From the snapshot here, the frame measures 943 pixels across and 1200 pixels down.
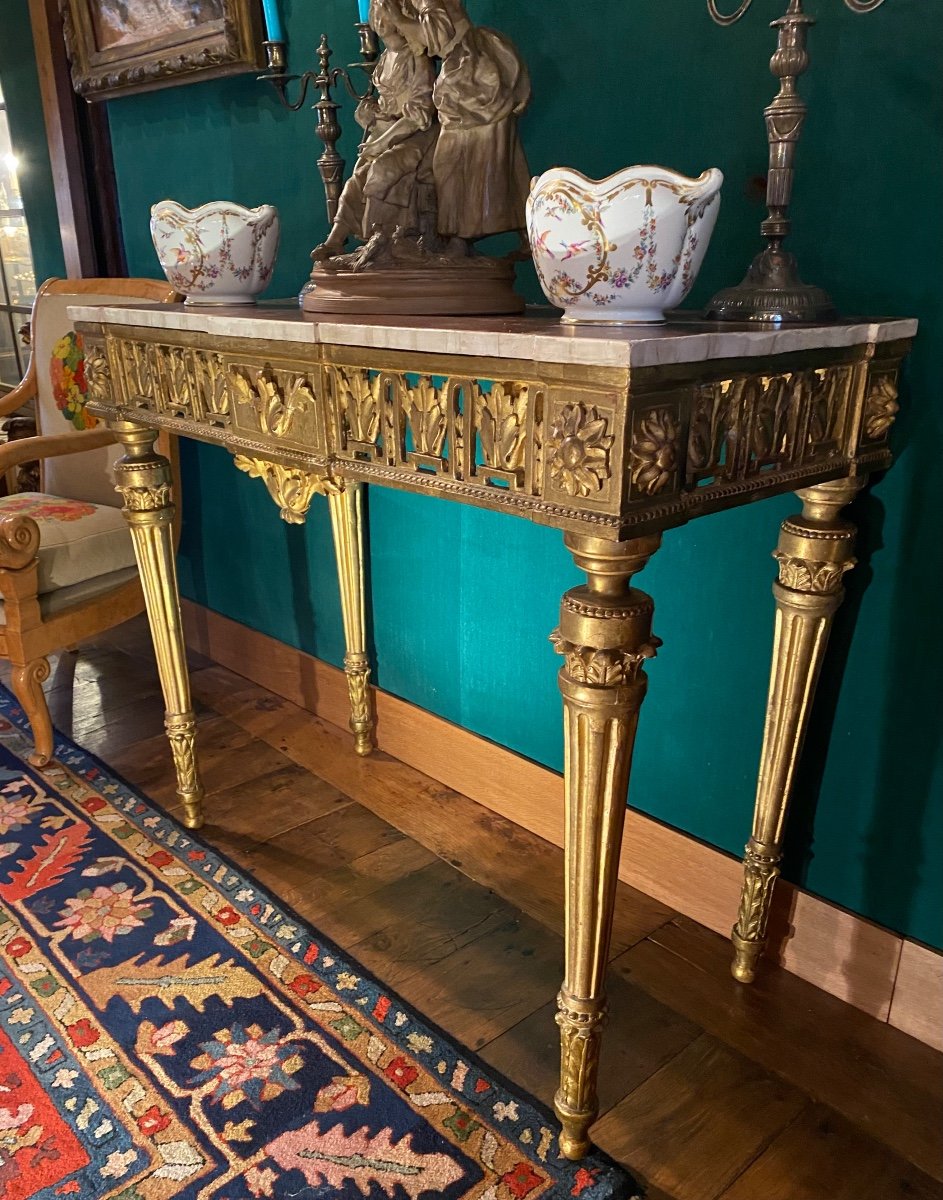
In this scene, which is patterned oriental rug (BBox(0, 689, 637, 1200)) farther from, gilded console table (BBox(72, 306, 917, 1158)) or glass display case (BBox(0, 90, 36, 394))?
glass display case (BBox(0, 90, 36, 394))

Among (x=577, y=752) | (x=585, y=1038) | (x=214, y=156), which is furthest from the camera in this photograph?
Answer: (x=214, y=156)

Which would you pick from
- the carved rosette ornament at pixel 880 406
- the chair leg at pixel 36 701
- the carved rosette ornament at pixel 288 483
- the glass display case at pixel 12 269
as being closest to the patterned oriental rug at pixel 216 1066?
the chair leg at pixel 36 701

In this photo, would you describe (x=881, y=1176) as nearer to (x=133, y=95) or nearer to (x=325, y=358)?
(x=325, y=358)

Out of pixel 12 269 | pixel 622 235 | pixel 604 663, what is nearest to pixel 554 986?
pixel 604 663

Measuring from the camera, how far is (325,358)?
109 centimetres

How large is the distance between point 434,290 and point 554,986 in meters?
1.04

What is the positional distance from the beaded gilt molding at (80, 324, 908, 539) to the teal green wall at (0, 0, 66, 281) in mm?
2216

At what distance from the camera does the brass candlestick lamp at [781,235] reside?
976mm

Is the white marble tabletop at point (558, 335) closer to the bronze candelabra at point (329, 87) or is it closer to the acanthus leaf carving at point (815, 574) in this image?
the acanthus leaf carving at point (815, 574)

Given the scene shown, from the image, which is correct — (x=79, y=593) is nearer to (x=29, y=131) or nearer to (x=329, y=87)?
(x=329, y=87)

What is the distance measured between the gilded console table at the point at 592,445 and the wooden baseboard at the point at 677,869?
4.0 inches

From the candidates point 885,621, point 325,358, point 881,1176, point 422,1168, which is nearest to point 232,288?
point 325,358

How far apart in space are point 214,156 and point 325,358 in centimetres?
137

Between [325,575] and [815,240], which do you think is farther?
[325,575]
